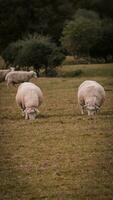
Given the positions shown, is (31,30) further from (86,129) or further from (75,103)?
(86,129)

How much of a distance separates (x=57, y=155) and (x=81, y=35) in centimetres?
4952

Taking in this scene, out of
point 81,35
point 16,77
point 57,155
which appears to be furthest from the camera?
point 81,35

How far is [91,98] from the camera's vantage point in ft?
70.0

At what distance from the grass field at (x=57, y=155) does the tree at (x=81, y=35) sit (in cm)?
3715

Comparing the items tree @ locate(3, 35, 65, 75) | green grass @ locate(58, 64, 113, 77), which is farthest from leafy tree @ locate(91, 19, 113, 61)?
tree @ locate(3, 35, 65, 75)

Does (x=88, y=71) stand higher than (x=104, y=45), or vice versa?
(x=104, y=45)

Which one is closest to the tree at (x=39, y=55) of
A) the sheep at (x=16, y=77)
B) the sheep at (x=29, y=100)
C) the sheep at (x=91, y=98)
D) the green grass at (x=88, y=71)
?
the green grass at (x=88, y=71)

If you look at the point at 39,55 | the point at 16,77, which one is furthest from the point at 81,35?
the point at 16,77

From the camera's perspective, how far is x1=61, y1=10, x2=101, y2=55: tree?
6081 cm

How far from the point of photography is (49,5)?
7369 cm

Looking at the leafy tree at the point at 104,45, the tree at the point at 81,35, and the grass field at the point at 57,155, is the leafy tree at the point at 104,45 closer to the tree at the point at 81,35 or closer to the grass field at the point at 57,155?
the tree at the point at 81,35

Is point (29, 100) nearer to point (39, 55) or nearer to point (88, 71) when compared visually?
point (88, 71)

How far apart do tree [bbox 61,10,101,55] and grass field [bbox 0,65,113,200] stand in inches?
1462

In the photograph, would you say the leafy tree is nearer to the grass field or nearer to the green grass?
the green grass
